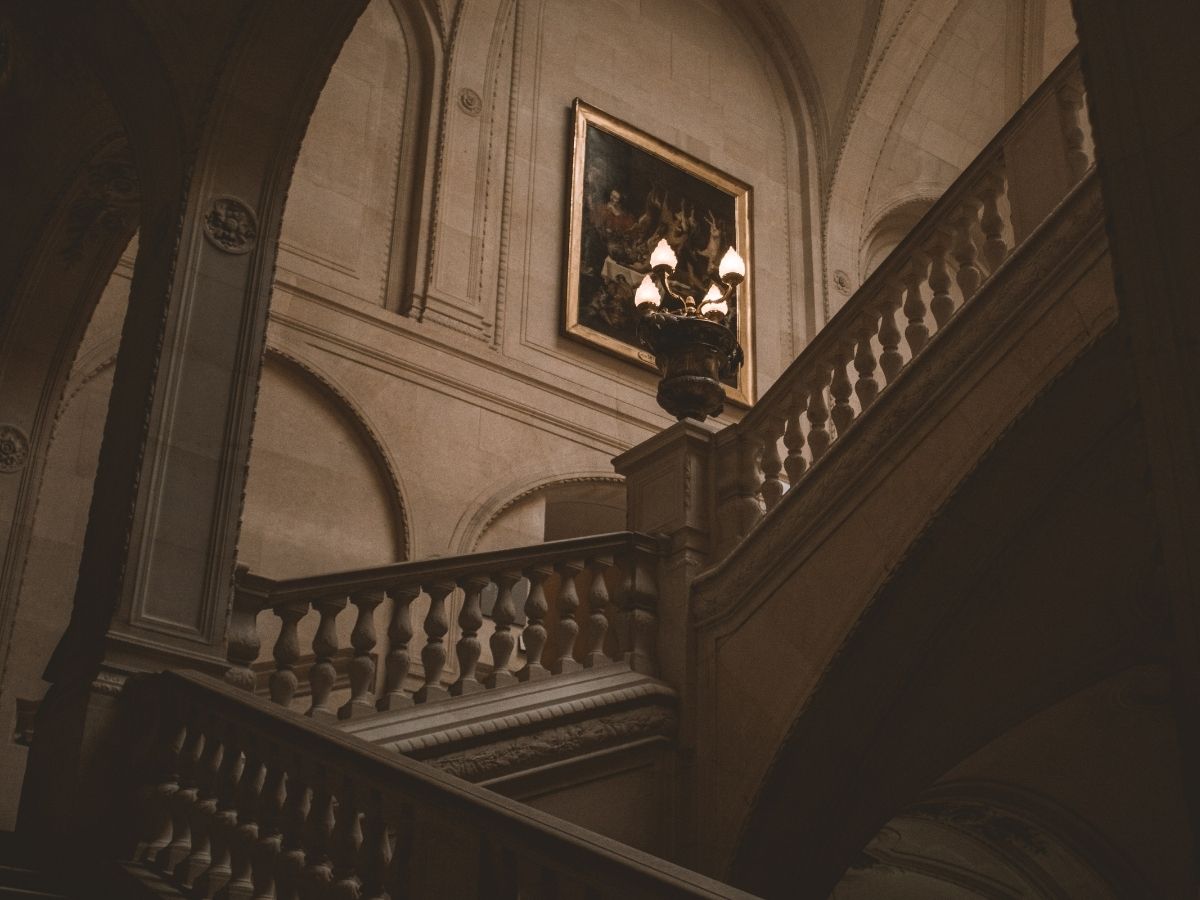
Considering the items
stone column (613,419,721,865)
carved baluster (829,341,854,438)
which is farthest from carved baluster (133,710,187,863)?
carved baluster (829,341,854,438)

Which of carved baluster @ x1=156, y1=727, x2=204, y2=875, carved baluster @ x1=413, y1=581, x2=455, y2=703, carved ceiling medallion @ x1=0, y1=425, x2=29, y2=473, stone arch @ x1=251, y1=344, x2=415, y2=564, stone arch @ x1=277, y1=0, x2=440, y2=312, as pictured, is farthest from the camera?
stone arch @ x1=277, y1=0, x2=440, y2=312

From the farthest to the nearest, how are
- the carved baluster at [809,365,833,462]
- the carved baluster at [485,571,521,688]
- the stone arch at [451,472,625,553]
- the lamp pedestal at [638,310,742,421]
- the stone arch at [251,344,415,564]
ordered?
the stone arch at [451,472,625,553], the stone arch at [251,344,415,564], the lamp pedestal at [638,310,742,421], the carved baluster at [809,365,833,462], the carved baluster at [485,571,521,688]

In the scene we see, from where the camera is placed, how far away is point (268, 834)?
4.09m

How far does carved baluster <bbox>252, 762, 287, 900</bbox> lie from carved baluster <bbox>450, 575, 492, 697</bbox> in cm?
193

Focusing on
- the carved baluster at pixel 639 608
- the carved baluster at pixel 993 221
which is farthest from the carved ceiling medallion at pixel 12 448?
the carved baluster at pixel 993 221

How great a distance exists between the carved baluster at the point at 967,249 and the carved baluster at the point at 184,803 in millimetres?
3577

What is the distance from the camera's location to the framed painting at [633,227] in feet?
38.7

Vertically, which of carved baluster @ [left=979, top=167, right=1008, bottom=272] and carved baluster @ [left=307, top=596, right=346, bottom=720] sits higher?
carved baluster @ [left=979, top=167, right=1008, bottom=272]

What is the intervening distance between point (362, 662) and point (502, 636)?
0.75m

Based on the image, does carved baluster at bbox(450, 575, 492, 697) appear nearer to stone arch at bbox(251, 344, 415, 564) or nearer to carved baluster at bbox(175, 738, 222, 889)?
carved baluster at bbox(175, 738, 222, 889)

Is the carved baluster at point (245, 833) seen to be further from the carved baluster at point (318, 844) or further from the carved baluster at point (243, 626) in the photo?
the carved baluster at point (243, 626)

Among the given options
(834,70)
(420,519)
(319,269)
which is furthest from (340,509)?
(834,70)

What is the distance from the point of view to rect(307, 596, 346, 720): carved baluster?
18.2 feet

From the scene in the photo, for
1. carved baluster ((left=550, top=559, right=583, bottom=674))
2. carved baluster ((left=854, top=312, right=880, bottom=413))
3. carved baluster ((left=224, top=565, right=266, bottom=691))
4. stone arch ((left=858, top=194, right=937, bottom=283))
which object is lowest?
carved baluster ((left=224, top=565, right=266, bottom=691))
